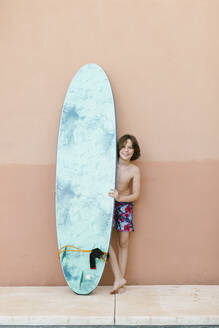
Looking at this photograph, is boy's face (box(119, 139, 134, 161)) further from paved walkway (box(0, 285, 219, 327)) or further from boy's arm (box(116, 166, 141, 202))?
paved walkway (box(0, 285, 219, 327))

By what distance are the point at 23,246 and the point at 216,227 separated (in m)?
1.52

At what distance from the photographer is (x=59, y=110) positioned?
3.11 m

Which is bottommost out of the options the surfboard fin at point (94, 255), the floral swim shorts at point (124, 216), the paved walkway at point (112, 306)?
the paved walkway at point (112, 306)

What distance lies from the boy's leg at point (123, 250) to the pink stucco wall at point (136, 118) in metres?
0.11

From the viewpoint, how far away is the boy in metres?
2.89

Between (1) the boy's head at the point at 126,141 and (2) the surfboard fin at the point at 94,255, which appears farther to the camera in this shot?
(1) the boy's head at the point at 126,141

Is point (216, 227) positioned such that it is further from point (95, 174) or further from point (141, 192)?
point (95, 174)

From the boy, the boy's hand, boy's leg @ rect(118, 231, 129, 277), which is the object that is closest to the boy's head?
the boy

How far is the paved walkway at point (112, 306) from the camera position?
236 centimetres

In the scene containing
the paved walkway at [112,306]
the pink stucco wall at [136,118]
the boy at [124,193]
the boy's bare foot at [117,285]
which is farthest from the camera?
the pink stucco wall at [136,118]

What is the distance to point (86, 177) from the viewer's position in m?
2.94

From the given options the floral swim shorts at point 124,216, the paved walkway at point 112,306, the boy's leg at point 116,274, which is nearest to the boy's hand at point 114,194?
the floral swim shorts at point 124,216

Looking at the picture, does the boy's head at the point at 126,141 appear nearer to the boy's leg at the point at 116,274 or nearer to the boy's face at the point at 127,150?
the boy's face at the point at 127,150

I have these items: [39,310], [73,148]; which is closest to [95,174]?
[73,148]
